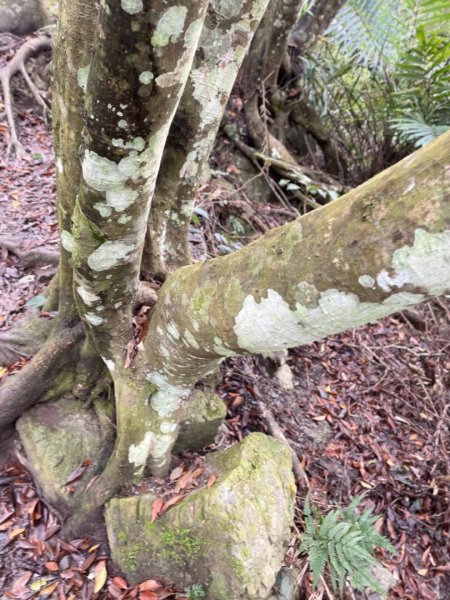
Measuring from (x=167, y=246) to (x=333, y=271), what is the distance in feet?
5.81

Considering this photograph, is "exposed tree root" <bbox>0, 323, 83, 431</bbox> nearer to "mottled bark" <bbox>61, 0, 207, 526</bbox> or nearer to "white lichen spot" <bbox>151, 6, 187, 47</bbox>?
"mottled bark" <bbox>61, 0, 207, 526</bbox>

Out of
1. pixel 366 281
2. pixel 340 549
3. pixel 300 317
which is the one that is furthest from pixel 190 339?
pixel 340 549

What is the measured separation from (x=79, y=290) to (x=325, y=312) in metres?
1.45

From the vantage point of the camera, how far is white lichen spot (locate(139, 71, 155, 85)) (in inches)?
52.5

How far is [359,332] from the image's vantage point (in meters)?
5.44

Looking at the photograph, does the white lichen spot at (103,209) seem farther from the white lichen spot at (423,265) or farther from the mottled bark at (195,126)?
the white lichen spot at (423,265)

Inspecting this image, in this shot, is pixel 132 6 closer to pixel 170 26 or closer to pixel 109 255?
pixel 170 26

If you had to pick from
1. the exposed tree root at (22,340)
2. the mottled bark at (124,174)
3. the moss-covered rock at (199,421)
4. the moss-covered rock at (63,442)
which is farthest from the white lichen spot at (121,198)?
the exposed tree root at (22,340)

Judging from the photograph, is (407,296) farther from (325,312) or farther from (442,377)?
(442,377)

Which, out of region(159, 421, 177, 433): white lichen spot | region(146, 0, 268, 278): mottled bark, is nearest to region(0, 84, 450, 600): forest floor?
region(159, 421, 177, 433): white lichen spot

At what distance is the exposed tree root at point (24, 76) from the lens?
575 centimetres

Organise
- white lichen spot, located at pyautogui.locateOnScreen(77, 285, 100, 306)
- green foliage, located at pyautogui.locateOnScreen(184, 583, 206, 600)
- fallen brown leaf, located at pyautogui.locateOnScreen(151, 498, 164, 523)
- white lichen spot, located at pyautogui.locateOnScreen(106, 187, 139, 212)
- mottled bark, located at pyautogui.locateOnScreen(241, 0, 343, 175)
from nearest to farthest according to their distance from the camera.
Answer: white lichen spot, located at pyautogui.locateOnScreen(106, 187, 139, 212), white lichen spot, located at pyautogui.locateOnScreen(77, 285, 100, 306), green foliage, located at pyautogui.locateOnScreen(184, 583, 206, 600), fallen brown leaf, located at pyautogui.locateOnScreen(151, 498, 164, 523), mottled bark, located at pyautogui.locateOnScreen(241, 0, 343, 175)

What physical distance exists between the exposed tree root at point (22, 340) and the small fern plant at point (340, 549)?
2364mm

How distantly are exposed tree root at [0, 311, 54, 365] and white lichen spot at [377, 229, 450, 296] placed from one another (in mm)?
3005
